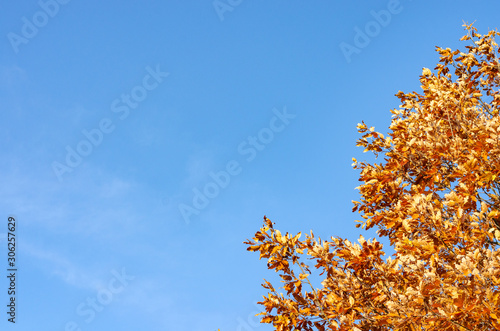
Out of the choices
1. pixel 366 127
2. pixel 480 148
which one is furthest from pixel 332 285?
pixel 366 127

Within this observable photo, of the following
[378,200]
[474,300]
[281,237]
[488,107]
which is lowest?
[474,300]

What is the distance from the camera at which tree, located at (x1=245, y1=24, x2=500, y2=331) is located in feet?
12.7

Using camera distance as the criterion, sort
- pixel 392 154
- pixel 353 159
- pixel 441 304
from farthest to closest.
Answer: pixel 353 159 < pixel 392 154 < pixel 441 304

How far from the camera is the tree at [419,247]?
12.7 ft

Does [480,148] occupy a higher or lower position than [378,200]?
lower

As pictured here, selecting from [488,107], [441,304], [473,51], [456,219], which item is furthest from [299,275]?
[473,51]

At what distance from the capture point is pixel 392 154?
20.4 feet

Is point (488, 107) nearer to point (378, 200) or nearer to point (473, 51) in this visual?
point (473, 51)

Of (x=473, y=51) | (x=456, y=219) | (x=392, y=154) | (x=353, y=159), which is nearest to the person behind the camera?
(x=456, y=219)

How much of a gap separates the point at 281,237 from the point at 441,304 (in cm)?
Answer: 192

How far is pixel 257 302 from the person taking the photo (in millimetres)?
4883

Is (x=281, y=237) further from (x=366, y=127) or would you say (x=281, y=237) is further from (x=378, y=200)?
(x=366, y=127)

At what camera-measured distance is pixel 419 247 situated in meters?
4.44

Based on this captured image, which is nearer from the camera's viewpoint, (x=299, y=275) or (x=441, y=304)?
(x=441, y=304)
